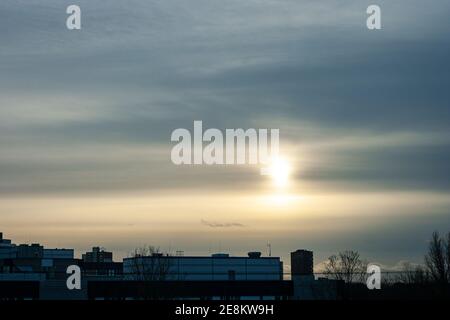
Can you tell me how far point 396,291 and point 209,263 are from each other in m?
31.0

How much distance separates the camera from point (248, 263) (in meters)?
145

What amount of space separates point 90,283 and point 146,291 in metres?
8.74

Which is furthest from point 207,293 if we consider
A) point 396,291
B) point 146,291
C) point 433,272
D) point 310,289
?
point 433,272

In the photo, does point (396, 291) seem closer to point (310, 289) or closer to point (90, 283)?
point (310, 289)
